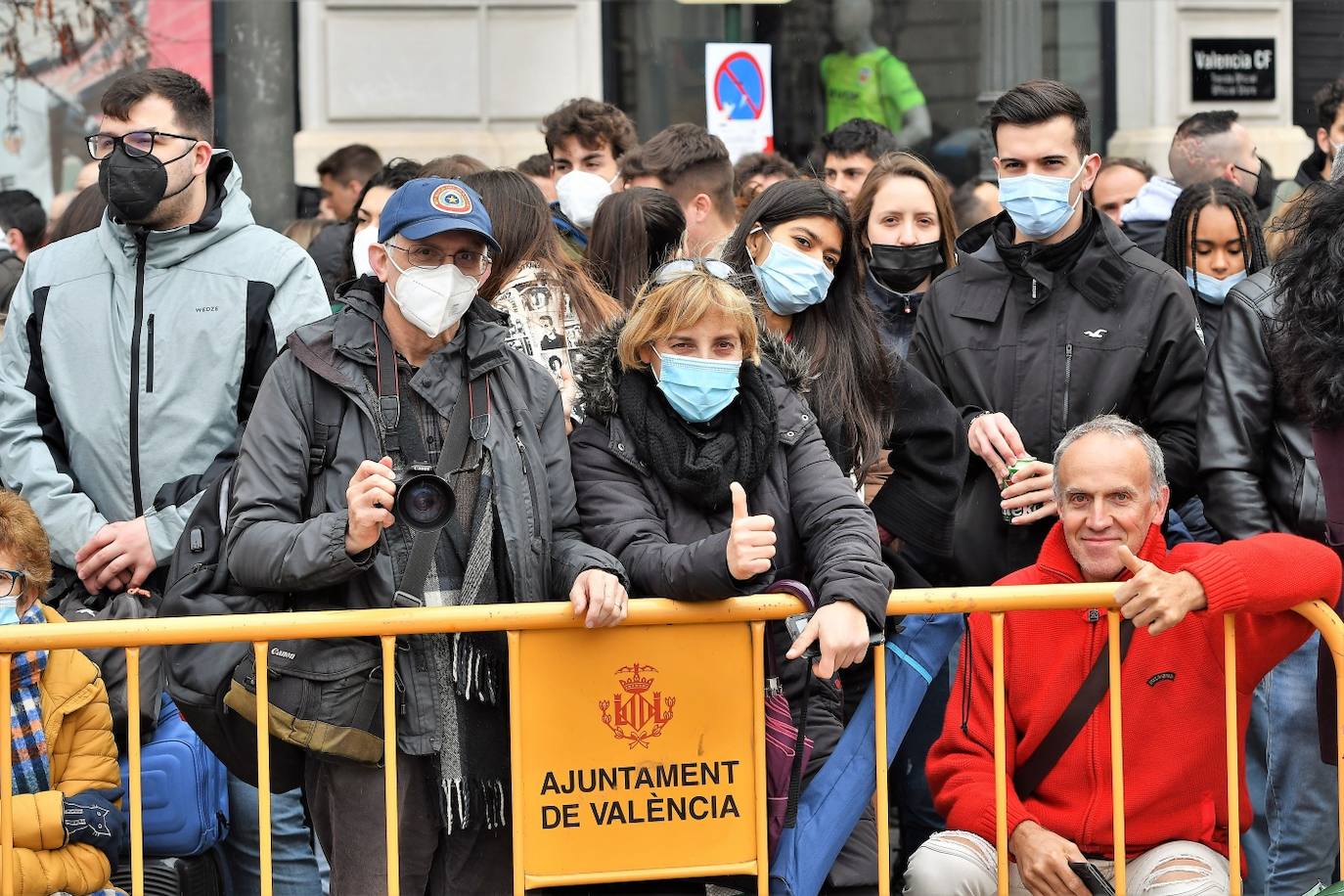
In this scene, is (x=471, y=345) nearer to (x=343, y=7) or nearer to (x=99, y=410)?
(x=99, y=410)

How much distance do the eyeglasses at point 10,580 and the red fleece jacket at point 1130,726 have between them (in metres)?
2.35

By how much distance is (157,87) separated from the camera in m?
4.88

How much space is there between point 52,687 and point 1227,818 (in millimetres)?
2864

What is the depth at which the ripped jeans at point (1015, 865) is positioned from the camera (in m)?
4.10

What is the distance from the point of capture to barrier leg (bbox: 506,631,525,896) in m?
3.84

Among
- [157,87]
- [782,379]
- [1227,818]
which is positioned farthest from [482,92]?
[1227,818]

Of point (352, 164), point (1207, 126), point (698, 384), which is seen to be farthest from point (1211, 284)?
point (352, 164)

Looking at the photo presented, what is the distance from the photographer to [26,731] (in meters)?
4.12

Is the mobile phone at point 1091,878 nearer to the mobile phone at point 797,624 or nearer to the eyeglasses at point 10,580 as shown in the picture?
the mobile phone at point 797,624

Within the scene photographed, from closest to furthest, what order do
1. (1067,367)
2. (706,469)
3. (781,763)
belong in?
(781,763) → (706,469) → (1067,367)

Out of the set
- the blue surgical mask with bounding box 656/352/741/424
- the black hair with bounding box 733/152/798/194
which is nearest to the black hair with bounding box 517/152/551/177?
the black hair with bounding box 733/152/798/194

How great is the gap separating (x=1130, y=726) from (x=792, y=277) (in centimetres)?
156

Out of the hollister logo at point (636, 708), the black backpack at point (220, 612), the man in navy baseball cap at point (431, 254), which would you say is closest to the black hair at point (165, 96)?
the man in navy baseball cap at point (431, 254)

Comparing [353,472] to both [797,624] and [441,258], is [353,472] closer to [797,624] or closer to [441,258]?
[441,258]
